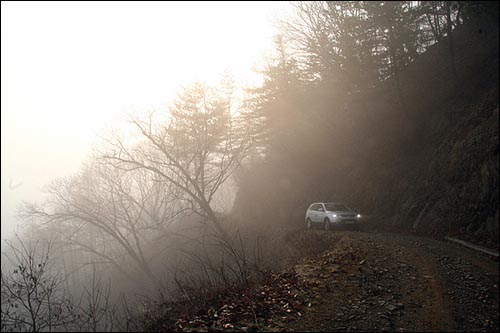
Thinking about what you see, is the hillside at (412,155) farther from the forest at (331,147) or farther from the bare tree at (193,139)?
the bare tree at (193,139)

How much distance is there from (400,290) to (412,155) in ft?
54.3

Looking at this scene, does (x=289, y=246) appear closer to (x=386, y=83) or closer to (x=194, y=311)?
(x=194, y=311)

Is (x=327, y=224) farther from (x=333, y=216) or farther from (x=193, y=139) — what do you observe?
(x=193, y=139)

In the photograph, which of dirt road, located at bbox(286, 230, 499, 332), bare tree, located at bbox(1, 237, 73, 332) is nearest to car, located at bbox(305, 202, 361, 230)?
dirt road, located at bbox(286, 230, 499, 332)

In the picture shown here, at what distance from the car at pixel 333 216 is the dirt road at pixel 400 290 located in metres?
7.35

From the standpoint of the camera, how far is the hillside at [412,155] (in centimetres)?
1599

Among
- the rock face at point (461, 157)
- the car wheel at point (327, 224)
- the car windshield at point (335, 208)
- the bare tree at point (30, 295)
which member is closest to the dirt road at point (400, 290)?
the rock face at point (461, 157)

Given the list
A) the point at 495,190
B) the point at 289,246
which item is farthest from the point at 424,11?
the point at 289,246

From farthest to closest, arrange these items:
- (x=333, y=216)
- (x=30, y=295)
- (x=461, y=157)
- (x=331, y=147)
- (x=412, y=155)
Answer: (x=331, y=147) < (x=412, y=155) < (x=333, y=216) < (x=461, y=157) < (x=30, y=295)

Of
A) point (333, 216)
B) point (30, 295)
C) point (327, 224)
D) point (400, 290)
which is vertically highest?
point (333, 216)

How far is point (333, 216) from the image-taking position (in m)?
20.4

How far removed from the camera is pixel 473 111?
19.9 meters

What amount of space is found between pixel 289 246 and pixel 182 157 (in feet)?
34.1

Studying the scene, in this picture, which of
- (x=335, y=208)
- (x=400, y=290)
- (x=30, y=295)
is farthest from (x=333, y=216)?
(x=30, y=295)
